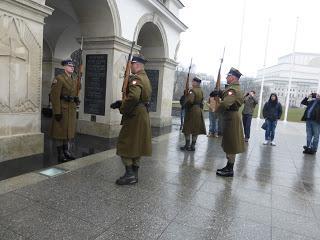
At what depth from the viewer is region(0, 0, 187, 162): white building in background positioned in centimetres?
566

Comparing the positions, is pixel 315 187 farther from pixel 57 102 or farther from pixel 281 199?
pixel 57 102

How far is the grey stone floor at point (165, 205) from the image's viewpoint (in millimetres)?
3293

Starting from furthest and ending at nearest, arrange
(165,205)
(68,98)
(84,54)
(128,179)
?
1. (84,54)
2. (68,98)
3. (128,179)
4. (165,205)

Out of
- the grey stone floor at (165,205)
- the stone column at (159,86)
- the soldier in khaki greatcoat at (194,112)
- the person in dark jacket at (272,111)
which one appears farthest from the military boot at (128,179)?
the stone column at (159,86)

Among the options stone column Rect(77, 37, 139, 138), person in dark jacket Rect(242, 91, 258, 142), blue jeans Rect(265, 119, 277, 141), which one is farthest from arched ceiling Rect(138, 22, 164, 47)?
blue jeans Rect(265, 119, 277, 141)

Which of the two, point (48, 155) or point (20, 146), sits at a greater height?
point (20, 146)

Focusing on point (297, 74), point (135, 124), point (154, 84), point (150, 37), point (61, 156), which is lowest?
point (61, 156)

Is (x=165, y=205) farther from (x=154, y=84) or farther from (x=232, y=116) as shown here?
(x=154, y=84)

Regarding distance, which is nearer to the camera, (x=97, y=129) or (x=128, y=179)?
(x=128, y=179)

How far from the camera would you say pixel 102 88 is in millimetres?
9273

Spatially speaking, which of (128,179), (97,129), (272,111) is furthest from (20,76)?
(272,111)

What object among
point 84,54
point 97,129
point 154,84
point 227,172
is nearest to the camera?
point 227,172

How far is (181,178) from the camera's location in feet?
17.7

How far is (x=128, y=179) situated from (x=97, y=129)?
488 cm
